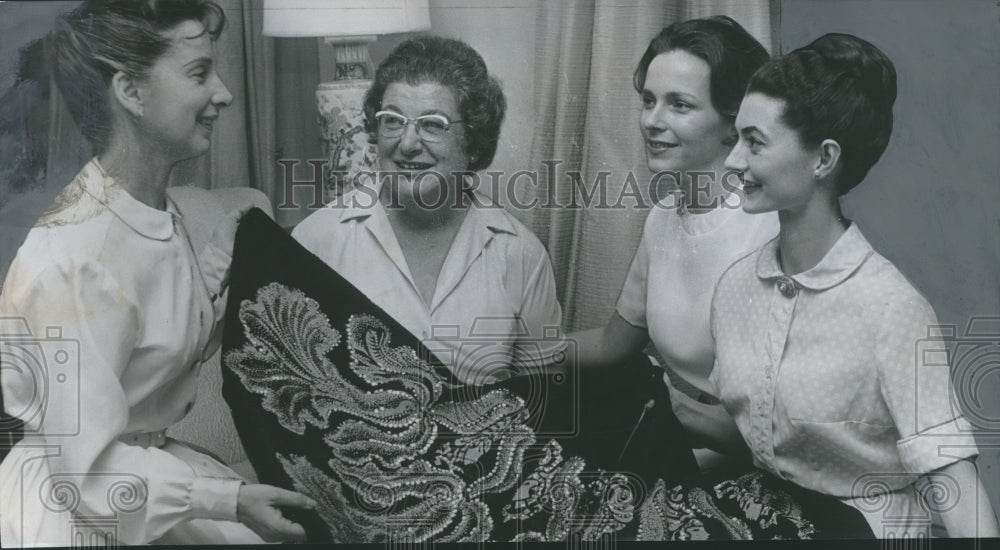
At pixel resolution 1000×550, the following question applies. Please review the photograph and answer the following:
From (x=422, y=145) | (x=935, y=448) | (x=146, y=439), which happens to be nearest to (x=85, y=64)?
(x=422, y=145)

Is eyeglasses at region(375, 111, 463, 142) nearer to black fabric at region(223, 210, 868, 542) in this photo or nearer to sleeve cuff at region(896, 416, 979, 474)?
black fabric at region(223, 210, 868, 542)

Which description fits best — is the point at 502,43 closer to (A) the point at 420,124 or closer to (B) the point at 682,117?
(A) the point at 420,124

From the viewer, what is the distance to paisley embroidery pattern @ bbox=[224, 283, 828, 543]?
4387 mm

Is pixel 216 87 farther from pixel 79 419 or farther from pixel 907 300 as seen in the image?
pixel 907 300

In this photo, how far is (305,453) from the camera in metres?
4.41

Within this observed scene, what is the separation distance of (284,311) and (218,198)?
381mm

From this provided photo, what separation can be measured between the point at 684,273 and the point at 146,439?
1.65 metres

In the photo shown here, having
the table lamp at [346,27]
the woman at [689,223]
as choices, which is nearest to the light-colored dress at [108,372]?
the table lamp at [346,27]

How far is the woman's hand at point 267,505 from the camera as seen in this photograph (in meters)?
4.40

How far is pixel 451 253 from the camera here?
440cm

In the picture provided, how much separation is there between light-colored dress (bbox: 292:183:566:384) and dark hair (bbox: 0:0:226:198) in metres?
0.66

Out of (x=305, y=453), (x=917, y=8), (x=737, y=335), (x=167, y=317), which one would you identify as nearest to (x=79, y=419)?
(x=167, y=317)

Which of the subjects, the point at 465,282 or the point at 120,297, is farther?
the point at 465,282

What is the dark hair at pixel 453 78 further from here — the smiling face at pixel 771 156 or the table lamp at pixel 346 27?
the smiling face at pixel 771 156
